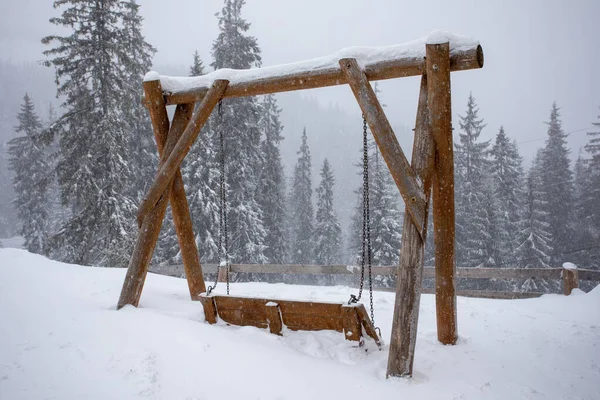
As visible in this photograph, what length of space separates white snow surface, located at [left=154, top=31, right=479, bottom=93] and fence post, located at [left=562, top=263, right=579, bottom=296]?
19.7ft

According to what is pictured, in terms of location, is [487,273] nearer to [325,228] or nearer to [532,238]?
[532,238]

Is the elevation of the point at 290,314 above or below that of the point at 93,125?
below

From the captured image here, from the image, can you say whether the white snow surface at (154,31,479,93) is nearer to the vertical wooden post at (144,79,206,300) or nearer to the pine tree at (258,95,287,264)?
the vertical wooden post at (144,79,206,300)

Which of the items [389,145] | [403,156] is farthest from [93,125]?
[403,156]

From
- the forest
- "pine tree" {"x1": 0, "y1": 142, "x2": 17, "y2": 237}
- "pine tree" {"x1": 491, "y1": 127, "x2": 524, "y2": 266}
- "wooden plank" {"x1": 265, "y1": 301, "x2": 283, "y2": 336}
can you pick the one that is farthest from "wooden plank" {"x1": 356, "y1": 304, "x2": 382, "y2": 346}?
"pine tree" {"x1": 0, "y1": 142, "x2": 17, "y2": 237}

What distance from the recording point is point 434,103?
4500mm

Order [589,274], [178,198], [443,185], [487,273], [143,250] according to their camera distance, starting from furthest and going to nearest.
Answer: [487,273]
[589,274]
[178,198]
[143,250]
[443,185]

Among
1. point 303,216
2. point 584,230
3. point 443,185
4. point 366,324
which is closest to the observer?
point 366,324

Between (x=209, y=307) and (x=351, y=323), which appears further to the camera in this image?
(x=209, y=307)

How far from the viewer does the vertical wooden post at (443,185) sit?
4387 mm

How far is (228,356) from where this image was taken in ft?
13.9

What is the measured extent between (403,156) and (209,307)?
3.53m

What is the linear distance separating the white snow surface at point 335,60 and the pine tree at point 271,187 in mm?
18061

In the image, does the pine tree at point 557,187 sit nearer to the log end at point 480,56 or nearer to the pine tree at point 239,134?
the pine tree at point 239,134
